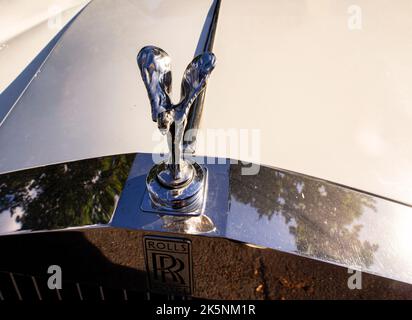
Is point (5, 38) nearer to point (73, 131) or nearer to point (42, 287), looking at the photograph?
point (73, 131)

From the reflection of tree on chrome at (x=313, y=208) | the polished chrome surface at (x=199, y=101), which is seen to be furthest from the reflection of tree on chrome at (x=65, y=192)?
the reflection of tree on chrome at (x=313, y=208)

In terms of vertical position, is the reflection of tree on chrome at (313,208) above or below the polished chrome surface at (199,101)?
below

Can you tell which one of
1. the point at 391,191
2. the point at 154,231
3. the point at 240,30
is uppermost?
the point at 240,30

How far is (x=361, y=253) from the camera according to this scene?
0.79 m

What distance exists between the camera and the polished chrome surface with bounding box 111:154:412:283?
0.79 m

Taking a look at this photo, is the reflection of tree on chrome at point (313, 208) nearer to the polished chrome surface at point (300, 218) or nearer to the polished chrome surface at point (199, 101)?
the polished chrome surface at point (300, 218)

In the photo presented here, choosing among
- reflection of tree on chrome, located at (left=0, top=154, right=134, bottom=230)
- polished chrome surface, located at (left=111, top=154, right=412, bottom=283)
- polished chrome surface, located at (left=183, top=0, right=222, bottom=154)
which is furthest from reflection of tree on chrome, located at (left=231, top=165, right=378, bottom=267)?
reflection of tree on chrome, located at (left=0, top=154, right=134, bottom=230)

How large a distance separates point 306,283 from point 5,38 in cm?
132

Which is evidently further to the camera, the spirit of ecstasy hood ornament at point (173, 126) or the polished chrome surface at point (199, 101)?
the polished chrome surface at point (199, 101)

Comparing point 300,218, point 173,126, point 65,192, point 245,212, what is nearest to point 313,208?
point 300,218

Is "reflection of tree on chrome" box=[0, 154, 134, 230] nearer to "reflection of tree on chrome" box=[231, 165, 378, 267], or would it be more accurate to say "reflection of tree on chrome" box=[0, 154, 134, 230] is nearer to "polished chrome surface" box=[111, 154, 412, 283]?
"polished chrome surface" box=[111, 154, 412, 283]

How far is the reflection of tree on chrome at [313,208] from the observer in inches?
31.2

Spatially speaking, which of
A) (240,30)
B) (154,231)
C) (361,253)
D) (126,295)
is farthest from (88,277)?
(240,30)

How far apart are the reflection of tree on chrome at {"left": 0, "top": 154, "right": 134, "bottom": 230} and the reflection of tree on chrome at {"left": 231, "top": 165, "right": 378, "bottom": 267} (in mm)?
273
